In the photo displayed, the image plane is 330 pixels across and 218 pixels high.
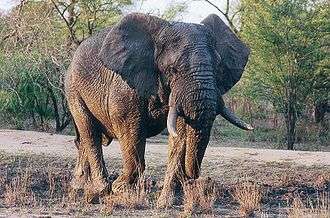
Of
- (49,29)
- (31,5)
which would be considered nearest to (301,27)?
(49,29)

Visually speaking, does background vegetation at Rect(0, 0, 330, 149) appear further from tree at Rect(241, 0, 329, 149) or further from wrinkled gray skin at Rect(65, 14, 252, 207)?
wrinkled gray skin at Rect(65, 14, 252, 207)

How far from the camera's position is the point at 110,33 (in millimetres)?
10820

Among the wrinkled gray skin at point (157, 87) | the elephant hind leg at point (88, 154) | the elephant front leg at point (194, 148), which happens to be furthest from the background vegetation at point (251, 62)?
the elephant front leg at point (194, 148)

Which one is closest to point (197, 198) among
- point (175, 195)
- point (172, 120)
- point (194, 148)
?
point (175, 195)

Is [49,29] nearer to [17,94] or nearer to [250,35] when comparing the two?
[17,94]

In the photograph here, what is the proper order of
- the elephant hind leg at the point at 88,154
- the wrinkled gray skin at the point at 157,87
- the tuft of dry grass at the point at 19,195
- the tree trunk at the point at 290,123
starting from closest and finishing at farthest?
1. the wrinkled gray skin at the point at 157,87
2. the tuft of dry grass at the point at 19,195
3. the elephant hind leg at the point at 88,154
4. the tree trunk at the point at 290,123

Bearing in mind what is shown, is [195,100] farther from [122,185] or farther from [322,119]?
[322,119]

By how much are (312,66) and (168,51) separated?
1661 cm

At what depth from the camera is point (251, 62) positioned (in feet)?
88.9

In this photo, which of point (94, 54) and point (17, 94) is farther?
point (17, 94)

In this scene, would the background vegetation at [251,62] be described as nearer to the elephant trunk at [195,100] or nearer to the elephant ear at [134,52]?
the elephant ear at [134,52]

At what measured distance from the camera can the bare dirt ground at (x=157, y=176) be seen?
1055 cm

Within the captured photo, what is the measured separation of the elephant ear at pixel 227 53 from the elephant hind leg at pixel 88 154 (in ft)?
7.27

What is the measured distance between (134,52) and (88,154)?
7.19 feet
